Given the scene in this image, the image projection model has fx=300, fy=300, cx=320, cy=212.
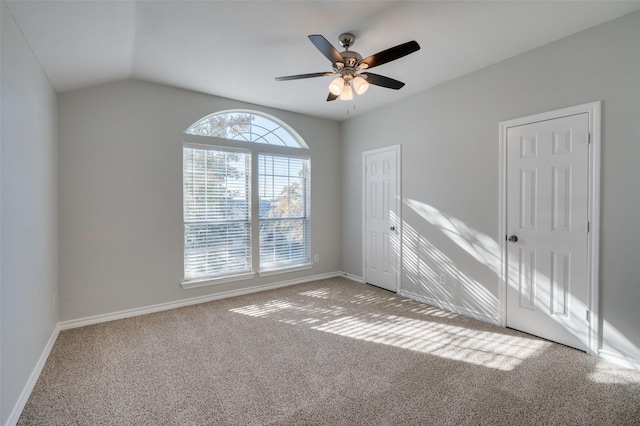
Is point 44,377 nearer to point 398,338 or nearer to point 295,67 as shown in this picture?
point 398,338

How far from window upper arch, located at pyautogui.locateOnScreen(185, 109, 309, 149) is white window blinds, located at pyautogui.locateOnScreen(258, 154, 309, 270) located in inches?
11.1

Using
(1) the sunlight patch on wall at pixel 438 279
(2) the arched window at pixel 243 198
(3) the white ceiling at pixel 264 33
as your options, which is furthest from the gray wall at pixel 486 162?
(2) the arched window at pixel 243 198

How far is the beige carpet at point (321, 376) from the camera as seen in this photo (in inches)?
73.1

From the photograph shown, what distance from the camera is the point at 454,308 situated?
3.58 metres

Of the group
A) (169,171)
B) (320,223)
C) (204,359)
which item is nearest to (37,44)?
(169,171)

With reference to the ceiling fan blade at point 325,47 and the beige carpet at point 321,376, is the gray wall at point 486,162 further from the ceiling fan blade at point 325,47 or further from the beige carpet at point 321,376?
the ceiling fan blade at point 325,47

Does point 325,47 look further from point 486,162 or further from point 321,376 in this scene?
point 321,376

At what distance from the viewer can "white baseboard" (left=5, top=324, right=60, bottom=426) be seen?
1.79 m

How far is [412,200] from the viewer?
4047 millimetres

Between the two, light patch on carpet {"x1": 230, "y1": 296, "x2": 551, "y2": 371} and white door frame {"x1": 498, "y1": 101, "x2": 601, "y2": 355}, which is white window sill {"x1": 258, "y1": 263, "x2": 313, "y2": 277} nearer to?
light patch on carpet {"x1": 230, "y1": 296, "x2": 551, "y2": 371}

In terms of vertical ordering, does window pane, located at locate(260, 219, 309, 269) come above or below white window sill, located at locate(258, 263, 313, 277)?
above

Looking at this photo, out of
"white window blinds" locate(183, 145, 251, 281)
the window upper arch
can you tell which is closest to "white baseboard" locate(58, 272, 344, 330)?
"white window blinds" locate(183, 145, 251, 281)

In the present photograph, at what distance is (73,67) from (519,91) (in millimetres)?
4195

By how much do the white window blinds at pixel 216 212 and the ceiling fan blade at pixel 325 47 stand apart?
236cm
